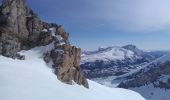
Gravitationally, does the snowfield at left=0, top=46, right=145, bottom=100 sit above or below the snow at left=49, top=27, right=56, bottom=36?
below

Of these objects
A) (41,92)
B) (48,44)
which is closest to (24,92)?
(41,92)

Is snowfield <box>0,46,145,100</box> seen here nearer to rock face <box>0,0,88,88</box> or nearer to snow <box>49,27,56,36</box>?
rock face <box>0,0,88,88</box>

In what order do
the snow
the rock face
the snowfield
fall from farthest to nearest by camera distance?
the snow
the rock face
the snowfield

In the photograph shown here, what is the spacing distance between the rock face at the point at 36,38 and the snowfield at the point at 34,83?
6.52ft

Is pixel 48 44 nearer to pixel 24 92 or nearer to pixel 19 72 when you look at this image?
pixel 19 72

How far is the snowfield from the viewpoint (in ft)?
190

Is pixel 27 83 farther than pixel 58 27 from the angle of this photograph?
No

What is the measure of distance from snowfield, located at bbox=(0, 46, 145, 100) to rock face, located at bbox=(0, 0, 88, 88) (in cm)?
199

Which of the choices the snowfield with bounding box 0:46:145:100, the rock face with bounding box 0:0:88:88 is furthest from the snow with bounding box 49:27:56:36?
the snowfield with bounding box 0:46:145:100

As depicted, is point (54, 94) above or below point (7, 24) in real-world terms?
below

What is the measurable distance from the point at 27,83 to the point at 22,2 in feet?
A: 91.0

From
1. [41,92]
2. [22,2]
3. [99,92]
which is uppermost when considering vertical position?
[22,2]

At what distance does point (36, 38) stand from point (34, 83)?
20937 millimetres

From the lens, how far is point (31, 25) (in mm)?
83000
